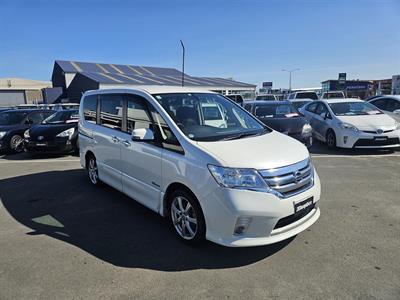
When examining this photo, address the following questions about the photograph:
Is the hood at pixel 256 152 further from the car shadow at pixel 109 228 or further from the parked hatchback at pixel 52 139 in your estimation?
the parked hatchback at pixel 52 139

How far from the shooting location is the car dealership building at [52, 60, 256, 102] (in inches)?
1586

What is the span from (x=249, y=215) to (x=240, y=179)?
36cm

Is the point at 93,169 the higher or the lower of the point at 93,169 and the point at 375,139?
the lower

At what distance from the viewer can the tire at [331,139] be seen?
954cm

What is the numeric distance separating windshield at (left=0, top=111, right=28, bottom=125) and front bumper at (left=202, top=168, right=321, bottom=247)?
34.8 ft

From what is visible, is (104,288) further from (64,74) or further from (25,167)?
(64,74)

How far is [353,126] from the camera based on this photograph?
8.84 meters

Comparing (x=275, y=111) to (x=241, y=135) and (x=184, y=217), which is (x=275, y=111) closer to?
(x=241, y=135)

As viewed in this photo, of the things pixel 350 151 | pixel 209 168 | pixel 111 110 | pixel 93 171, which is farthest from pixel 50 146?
pixel 350 151

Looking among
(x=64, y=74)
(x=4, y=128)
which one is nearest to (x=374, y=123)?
(x=4, y=128)

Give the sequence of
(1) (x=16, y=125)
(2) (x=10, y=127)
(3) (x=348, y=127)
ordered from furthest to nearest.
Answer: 1. (1) (x=16, y=125)
2. (2) (x=10, y=127)
3. (3) (x=348, y=127)

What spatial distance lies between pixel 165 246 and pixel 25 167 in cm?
633

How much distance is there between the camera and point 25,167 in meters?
8.34

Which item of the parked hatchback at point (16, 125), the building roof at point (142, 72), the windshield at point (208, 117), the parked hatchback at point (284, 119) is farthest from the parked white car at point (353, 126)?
the building roof at point (142, 72)
